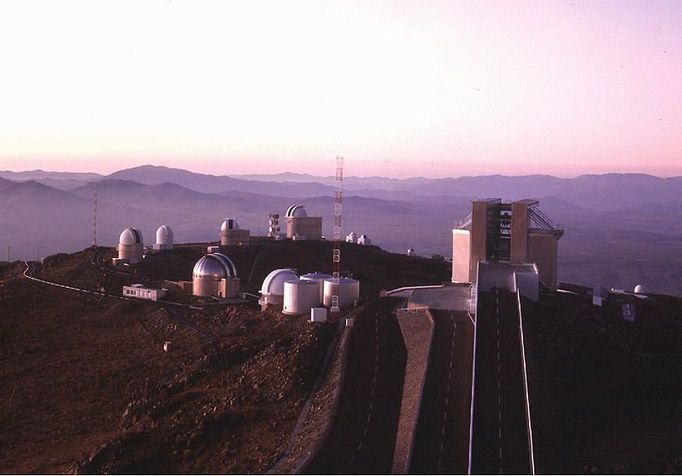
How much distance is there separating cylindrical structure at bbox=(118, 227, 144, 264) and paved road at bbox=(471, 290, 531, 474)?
2217 cm

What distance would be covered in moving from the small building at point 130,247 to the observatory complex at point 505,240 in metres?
17.5

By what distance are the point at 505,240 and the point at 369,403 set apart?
14.7 meters

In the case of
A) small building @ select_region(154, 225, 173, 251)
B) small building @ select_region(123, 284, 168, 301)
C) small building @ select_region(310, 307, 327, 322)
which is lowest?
small building @ select_region(123, 284, 168, 301)

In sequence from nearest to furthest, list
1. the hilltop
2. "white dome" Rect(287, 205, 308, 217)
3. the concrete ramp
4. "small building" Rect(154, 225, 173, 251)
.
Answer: the concrete ramp → the hilltop → "small building" Rect(154, 225, 173, 251) → "white dome" Rect(287, 205, 308, 217)

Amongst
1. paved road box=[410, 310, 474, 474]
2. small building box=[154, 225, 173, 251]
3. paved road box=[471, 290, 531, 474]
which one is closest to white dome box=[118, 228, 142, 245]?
small building box=[154, 225, 173, 251]

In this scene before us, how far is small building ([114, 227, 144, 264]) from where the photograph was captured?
147ft

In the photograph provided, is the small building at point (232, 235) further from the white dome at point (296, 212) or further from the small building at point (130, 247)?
the small building at point (130, 247)

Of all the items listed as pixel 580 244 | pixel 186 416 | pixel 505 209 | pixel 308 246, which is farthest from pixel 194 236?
pixel 186 416

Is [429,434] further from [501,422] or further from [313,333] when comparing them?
[313,333]

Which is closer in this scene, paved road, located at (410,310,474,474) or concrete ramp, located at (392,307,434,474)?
paved road, located at (410,310,474,474)

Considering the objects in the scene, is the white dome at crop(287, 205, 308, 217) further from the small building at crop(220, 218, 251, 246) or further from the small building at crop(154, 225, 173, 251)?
the small building at crop(154, 225, 173, 251)

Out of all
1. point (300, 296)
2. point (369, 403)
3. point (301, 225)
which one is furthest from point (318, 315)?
point (301, 225)

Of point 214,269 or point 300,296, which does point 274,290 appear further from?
point 214,269

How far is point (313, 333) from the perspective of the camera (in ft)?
94.0
